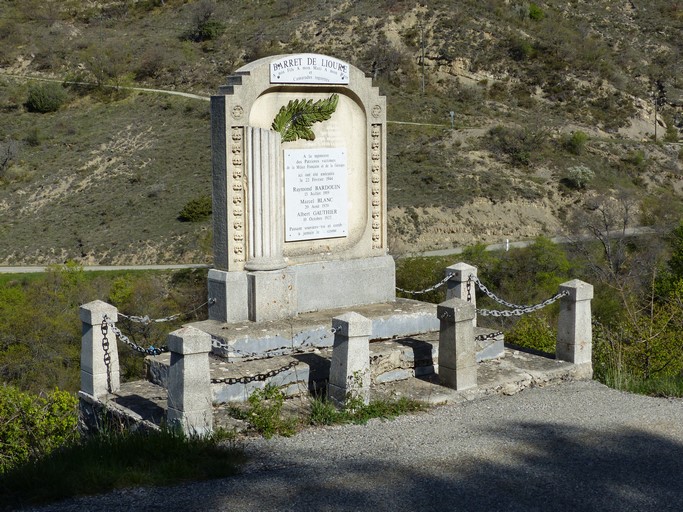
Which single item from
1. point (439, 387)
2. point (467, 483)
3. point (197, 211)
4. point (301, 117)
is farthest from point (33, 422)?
point (197, 211)

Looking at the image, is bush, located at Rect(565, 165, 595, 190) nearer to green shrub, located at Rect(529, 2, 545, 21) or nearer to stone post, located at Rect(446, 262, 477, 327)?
green shrub, located at Rect(529, 2, 545, 21)

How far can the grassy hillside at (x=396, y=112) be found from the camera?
1423 inches

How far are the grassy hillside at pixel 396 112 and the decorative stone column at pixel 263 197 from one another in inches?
877

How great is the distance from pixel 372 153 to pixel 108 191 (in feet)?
93.9

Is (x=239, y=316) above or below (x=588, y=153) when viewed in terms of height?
below

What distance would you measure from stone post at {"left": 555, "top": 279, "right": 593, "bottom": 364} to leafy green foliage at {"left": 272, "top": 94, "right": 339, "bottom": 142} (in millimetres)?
3444

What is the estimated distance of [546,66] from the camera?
51656 millimetres

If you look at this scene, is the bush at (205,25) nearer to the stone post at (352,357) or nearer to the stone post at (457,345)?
the stone post at (457,345)

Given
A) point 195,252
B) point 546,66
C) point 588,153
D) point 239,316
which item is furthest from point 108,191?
point 239,316

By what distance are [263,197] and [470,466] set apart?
4.54 metres

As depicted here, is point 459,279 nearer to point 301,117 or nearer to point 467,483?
point 301,117

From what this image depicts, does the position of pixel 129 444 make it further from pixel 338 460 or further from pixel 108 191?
pixel 108 191

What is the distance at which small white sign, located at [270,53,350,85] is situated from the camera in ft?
34.5

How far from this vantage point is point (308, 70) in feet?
35.5
